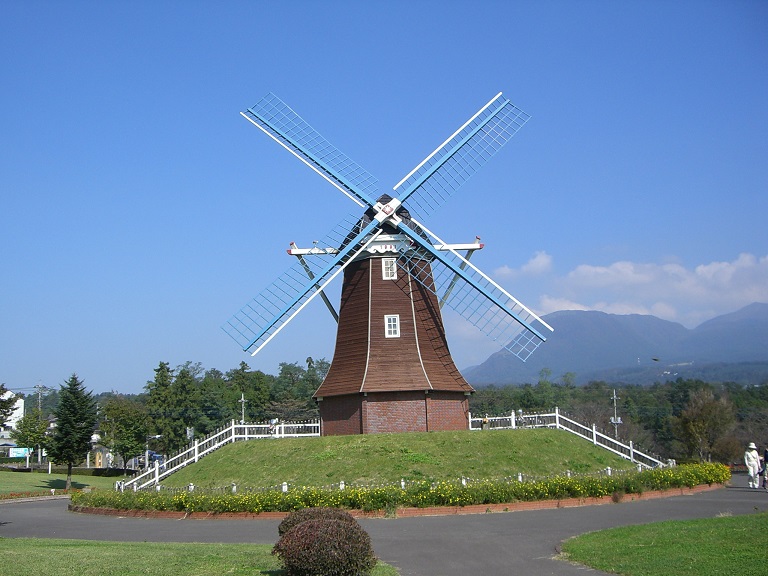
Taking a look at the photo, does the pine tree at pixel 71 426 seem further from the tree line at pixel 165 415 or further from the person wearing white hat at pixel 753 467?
the person wearing white hat at pixel 753 467

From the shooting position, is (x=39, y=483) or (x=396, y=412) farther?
(x=39, y=483)

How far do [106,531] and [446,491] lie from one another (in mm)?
8778

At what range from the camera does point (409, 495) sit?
21.2 meters

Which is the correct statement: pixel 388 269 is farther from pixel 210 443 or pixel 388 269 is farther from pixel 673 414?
pixel 673 414

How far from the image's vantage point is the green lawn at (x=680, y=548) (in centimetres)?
1100

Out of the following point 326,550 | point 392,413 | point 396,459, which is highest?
point 392,413

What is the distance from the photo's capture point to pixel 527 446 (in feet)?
90.0

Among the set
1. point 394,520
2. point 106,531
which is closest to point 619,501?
point 394,520

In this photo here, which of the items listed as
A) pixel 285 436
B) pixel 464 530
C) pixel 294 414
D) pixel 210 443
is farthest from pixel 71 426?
pixel 294 414

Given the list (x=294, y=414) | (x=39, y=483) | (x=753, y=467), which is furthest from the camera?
(x=294, y=414)

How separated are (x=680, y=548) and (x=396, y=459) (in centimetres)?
1365

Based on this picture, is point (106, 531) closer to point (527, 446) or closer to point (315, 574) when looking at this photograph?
point (315, 574)

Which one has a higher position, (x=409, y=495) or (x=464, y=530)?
(x=409, y=495)

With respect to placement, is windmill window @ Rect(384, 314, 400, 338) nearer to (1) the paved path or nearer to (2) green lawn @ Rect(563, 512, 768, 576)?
(1) the paved path
